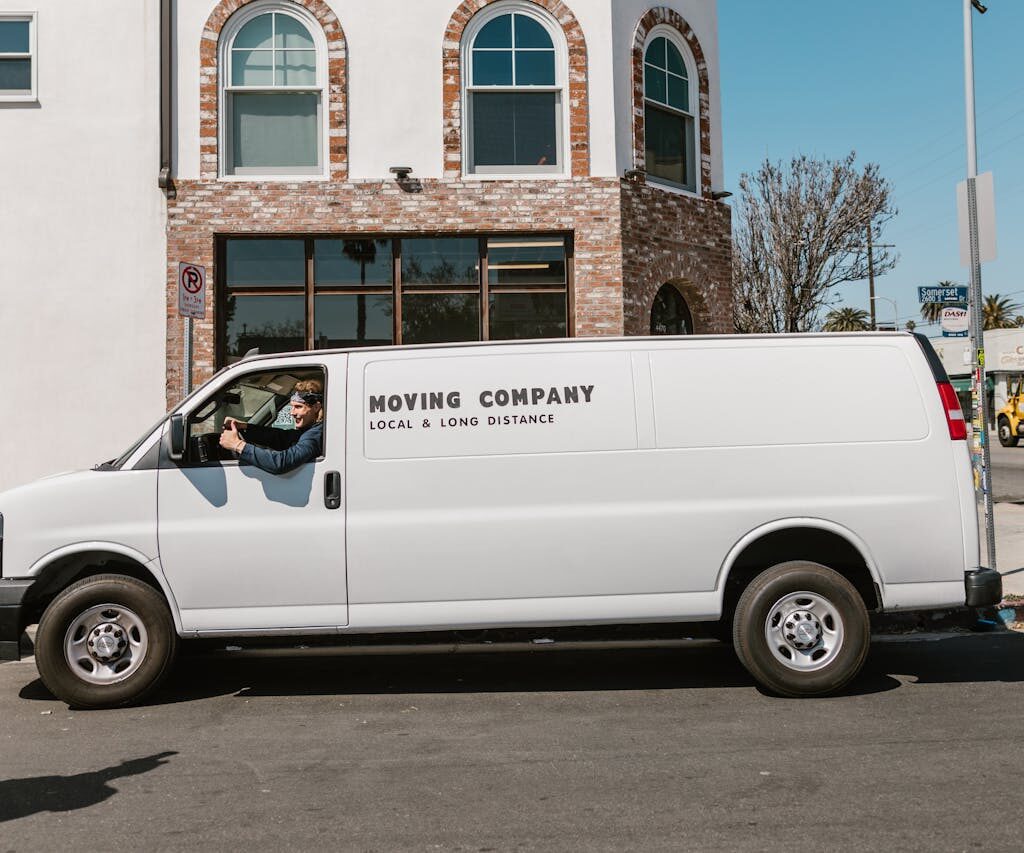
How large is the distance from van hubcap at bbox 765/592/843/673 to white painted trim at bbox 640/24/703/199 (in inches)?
343

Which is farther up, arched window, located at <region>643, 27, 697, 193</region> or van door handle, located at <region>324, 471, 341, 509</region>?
arched window, located at <region>643, 27, 697, 193</region>

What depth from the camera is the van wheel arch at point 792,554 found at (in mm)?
6301

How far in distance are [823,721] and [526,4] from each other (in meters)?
10.3

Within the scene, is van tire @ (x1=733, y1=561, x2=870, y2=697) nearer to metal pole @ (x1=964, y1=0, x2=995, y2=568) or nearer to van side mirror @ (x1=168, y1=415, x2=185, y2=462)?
van side mirror @ (x1=168, y1=415, x2=185, y2=462)

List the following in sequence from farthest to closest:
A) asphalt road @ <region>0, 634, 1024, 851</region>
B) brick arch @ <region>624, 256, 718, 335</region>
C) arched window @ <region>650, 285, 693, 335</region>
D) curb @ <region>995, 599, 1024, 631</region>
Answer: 1. arched window @ <region>650, 285, 693, 335</region>
2. brick arch @ <region>624, 256, 718, 335</region>
3. curb @ <region>995, 599, 1024, 631</region>
4. asphalt road @ <region>0, 634, 1024, 851</region>

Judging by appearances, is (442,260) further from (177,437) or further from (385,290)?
(177,437)

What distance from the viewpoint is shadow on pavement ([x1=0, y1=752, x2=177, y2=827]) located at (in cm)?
446

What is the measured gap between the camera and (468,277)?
518 inches

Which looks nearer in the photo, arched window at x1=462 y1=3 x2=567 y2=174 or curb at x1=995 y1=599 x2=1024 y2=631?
curb at x1=995 y1=599 x2=1024 y2=631

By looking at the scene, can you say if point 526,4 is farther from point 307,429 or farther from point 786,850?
point 786,850

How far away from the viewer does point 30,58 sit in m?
12.9

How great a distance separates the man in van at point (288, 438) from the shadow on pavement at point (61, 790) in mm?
1803

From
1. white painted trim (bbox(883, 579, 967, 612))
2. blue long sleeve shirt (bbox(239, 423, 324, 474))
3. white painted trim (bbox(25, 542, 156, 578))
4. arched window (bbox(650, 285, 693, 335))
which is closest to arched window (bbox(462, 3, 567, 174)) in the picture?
arched window (bbox(650, 285, 693, 335))

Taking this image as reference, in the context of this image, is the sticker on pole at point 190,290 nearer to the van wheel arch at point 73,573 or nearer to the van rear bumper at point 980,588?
the van wheel arch at point 73,573
